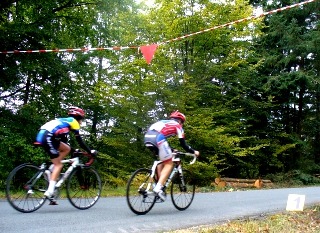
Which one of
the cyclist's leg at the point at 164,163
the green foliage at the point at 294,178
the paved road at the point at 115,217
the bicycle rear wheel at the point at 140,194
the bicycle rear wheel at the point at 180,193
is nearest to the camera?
the paved road at the point at 115,217

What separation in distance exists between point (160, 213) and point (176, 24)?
38.1 feet

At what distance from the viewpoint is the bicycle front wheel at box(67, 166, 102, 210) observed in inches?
280

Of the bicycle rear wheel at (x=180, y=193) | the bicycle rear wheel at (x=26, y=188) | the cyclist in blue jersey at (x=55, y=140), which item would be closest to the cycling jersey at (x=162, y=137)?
the bicycle rear wheel at (x=180, y=193)

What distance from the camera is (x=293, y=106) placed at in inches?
929

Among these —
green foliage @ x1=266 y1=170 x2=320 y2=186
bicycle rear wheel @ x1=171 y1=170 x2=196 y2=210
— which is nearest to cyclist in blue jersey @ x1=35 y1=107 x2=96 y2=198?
bicycle rear wheel @ x1=171 y1=170 x2=196 y2=210

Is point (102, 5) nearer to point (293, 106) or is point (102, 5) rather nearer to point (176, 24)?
point (176, 24)

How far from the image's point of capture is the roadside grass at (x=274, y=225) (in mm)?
5531

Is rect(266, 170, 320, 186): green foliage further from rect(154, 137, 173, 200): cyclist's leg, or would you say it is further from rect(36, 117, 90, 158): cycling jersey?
rect(36, 117, 90, 158): cycling jersey

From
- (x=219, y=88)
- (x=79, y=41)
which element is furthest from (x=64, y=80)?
(x=219, y=88)

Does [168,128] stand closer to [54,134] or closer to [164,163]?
[164,163]

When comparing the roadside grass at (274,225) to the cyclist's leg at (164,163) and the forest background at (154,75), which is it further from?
the forest background at (154,75)

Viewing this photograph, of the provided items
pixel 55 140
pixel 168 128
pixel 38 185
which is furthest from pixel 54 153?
pixel 168 128

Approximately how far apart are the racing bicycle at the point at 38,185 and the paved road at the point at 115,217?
0.55 feet

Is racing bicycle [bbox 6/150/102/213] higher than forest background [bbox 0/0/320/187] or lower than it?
lower
